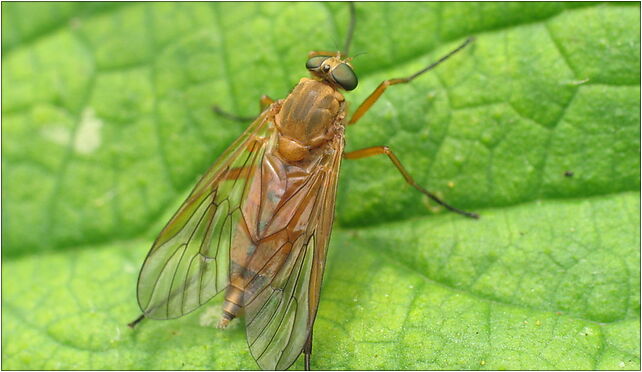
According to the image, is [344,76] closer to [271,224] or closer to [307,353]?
[271,224]

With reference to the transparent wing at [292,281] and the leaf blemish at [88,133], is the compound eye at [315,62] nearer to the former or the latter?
the transparent wing at [292,281]

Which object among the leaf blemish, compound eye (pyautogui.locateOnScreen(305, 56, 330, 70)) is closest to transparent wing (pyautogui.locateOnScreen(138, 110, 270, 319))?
compound eye (pyautogui.locateOnScreen(305, 56, 330, 70))

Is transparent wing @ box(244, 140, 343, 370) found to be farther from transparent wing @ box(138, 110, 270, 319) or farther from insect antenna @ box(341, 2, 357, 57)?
insect antenna @ box(341, 2, 357, 57)

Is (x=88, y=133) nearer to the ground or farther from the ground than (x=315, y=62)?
nearer to the ground

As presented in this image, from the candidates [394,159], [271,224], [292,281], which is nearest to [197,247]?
[271,224]

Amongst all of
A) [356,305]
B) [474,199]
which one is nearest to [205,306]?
[356,305]

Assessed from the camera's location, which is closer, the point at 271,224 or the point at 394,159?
the point at 271,224

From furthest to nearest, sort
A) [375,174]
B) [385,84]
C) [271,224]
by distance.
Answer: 1. [375,174]
2. [385,84]
3. [271,224]
